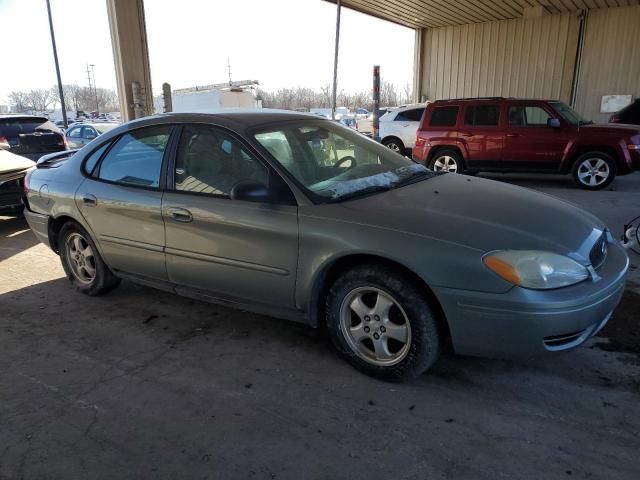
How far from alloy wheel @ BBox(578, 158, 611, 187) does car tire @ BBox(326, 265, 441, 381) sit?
7931 mm

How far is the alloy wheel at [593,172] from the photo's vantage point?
9117mm

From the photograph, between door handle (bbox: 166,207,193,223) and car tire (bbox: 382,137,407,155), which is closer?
door handle (bbox: 166,207,193,223)

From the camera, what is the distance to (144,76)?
10016mm

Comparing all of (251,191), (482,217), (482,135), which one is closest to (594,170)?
(482,135)

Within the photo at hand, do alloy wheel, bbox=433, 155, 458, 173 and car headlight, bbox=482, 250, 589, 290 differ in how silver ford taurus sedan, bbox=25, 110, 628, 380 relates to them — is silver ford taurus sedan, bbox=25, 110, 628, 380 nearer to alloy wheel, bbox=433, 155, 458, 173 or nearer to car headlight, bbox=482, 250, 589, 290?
car headlight, bbox=482, 250, 589, 290

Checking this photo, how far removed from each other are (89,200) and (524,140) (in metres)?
8.11

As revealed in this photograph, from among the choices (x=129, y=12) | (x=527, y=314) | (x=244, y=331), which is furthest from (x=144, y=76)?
(x=527, y=314)

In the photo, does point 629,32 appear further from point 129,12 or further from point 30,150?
point 30,150

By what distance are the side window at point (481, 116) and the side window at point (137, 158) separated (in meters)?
7.72

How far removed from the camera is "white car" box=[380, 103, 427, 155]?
43.0 ft

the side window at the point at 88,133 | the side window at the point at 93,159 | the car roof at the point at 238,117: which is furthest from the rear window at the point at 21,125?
the side window at the point at 88,133

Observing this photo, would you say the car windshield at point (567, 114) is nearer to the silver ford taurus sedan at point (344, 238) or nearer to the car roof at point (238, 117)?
the silver ford taurus sedan at point (344, 238)

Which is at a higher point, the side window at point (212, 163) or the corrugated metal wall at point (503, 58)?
the corrugated metal wall at point (503, 58)

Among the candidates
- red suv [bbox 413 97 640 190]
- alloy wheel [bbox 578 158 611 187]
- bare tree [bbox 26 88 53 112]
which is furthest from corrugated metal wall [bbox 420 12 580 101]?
bare tree [bbox 26 88 53 112]
